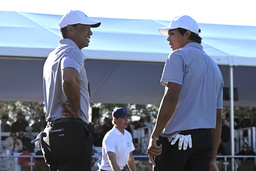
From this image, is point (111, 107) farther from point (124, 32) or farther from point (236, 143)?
point (124, 32)

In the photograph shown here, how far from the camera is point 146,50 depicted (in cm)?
1095

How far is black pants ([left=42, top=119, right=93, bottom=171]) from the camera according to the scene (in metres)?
4.01

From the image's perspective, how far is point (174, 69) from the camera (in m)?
3.93

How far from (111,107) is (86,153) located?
1375 inches

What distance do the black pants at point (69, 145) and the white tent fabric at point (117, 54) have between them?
20.5 ft

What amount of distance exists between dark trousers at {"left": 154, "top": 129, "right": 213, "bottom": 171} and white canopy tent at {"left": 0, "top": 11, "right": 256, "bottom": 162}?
21.4 ft

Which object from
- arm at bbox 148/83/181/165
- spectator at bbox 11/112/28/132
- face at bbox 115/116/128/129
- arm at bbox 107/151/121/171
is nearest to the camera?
arm at bbox 148/83/181/165

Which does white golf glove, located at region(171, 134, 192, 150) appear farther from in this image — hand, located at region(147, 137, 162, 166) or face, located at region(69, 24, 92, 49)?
face, located at region(69, 24, 92, 49)

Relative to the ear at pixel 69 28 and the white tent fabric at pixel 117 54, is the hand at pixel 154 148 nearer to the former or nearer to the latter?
the ear at pixel 69 28

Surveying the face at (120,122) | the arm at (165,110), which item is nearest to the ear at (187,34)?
the arm at (165,110)

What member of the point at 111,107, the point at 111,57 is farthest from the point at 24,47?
the point at 111,107

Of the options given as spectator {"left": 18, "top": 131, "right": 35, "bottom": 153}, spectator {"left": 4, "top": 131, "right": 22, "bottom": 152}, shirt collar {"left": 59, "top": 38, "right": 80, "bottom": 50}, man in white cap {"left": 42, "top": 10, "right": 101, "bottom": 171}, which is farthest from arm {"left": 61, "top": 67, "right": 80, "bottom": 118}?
spectator {"left": 4, "top": 131, "right": 22, "bottom": 152}

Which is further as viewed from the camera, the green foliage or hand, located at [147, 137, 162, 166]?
the green foliage

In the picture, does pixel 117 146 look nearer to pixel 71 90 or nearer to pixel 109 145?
pixel 109 145
